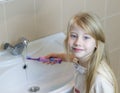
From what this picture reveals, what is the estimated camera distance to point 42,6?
4.97ft

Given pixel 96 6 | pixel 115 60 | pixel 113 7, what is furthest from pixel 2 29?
pixel 115 60

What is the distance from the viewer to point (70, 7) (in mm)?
1627

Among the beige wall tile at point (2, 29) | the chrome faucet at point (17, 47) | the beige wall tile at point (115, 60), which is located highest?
the beige wall tile at point (2, 29)

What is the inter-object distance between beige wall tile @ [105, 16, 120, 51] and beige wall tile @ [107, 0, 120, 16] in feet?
0.13

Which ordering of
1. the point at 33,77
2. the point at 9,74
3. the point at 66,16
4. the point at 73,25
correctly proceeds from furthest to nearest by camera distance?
the point at 66,16, the point at 33,77, the point at 9,74, the point at 73,25

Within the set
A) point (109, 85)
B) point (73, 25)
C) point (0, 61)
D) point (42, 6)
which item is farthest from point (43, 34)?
point (109, 85)

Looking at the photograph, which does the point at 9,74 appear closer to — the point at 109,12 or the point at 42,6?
the point at 42,6

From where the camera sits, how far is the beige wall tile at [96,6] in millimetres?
1709

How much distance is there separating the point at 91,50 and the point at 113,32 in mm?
806

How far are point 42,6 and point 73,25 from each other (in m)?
0.40

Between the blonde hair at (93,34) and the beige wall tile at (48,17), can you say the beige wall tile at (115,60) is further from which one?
the blonde hair at (93,34)

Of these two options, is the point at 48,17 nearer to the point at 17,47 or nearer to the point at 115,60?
the point at 17,47

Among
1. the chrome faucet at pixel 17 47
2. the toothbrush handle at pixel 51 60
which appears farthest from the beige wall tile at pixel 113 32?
the chrome faucet at pixel 17 47

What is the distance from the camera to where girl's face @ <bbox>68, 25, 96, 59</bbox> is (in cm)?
115
